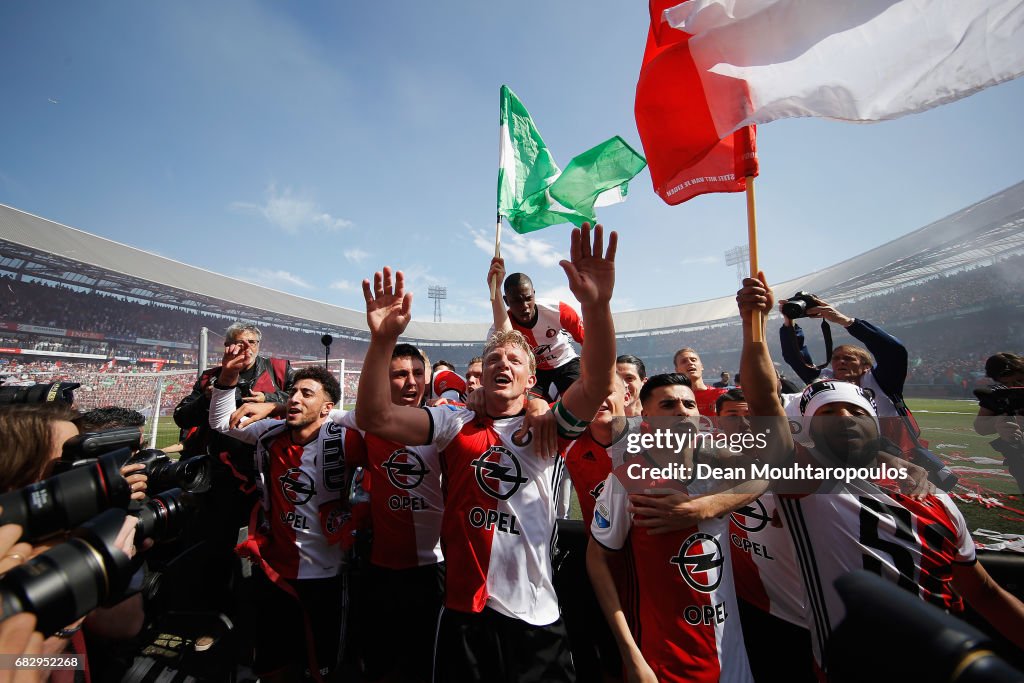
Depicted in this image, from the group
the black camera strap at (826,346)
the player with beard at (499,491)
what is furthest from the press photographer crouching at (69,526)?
the black camera strap at (826,346)

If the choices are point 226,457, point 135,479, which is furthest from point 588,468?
point 226,457

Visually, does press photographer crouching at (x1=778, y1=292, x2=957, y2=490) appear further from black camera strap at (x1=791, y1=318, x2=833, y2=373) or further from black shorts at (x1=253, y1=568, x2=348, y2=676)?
black shorts at (x1=253, y1=568, x2=348, y2=676)

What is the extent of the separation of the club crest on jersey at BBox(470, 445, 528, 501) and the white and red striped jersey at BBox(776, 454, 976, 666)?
1.40m

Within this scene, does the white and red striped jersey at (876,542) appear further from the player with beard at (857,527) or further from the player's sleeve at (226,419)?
the player's sleeve at (226,419)

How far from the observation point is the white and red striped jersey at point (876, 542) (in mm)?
1885

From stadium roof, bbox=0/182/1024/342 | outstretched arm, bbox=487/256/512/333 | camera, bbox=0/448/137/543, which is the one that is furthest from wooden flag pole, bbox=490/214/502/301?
stadium roof, bbox=0/182/1024/342

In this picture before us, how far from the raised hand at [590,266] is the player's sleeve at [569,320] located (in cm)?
291

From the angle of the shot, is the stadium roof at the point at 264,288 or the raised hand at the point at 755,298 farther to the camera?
the stadium roof at the point at 264,288

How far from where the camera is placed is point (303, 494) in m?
3.02

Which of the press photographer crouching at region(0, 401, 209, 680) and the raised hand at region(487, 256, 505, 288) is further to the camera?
the raised hand at region(487, 256, 505, 288)

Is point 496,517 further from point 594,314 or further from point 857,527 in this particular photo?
point 857,527

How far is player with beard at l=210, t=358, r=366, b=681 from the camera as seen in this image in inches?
111

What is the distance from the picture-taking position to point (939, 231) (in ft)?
94.7

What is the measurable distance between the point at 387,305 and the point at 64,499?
1343 mm
